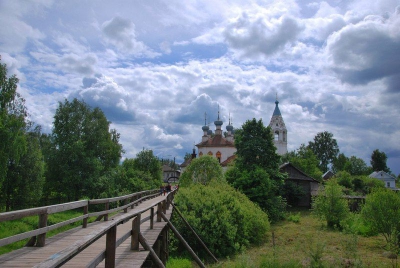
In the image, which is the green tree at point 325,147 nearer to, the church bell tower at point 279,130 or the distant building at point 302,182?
the church bell tower at point 279,130

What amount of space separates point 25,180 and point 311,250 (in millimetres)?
26700

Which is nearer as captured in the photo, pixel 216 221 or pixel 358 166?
pixel 216 221

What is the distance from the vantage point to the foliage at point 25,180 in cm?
3123

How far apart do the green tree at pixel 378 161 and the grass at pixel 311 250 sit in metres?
66.3

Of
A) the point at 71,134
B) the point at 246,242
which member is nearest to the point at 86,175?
the point at 71,134

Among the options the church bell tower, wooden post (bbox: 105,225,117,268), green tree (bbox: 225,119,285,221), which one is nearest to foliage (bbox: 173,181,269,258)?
green tree (bbox: 225,119,285,221)

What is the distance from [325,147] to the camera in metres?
85.1

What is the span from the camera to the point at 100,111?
42969mm

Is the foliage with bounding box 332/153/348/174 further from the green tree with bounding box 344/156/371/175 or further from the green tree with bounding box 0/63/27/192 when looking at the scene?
the green tree with bounding box 0/63/27/192

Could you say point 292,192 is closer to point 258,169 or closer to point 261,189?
point 258,169

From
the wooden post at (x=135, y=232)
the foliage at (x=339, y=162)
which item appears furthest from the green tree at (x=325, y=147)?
the wooden post at (x=135, y=232)

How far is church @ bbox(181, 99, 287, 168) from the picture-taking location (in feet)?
214

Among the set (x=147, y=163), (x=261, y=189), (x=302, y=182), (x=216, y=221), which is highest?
(x=147, y=163)

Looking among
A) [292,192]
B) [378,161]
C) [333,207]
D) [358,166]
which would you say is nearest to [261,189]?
[333,207]
